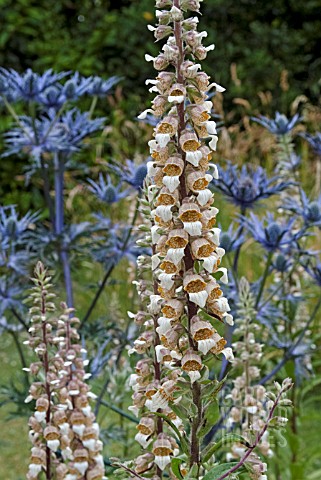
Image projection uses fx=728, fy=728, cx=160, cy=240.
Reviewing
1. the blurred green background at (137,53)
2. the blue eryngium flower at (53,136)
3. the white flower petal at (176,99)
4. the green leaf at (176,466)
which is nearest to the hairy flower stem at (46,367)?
the green leaf at (176,466)

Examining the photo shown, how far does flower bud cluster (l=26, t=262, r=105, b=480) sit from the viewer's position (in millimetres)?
1218

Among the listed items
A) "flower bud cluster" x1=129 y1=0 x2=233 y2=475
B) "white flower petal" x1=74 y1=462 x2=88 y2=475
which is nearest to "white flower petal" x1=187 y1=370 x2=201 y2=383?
"flower bud cluster" x1=129 y1=0 x2=233 y2=475

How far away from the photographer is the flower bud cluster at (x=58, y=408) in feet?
4.00

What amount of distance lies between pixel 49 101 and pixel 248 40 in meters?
4.90

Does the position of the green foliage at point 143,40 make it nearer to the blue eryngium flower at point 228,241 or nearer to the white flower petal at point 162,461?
the blue eryngium flower at point 228,241

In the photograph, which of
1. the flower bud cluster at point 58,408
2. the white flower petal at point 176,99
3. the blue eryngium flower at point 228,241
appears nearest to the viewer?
the white flower petal at point 176,99

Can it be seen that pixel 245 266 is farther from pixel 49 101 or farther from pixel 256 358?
pixel 256 358

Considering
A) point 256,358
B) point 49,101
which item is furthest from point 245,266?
point 256,358

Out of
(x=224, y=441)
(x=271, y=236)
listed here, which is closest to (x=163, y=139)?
(x=224, y=441)

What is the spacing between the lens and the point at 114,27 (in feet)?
19.6

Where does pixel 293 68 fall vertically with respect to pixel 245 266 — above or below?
above

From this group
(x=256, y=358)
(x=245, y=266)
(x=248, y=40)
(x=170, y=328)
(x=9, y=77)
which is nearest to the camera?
(x=170, y=328)

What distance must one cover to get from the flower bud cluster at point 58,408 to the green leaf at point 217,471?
0.35m

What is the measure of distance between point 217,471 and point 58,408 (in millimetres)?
382
